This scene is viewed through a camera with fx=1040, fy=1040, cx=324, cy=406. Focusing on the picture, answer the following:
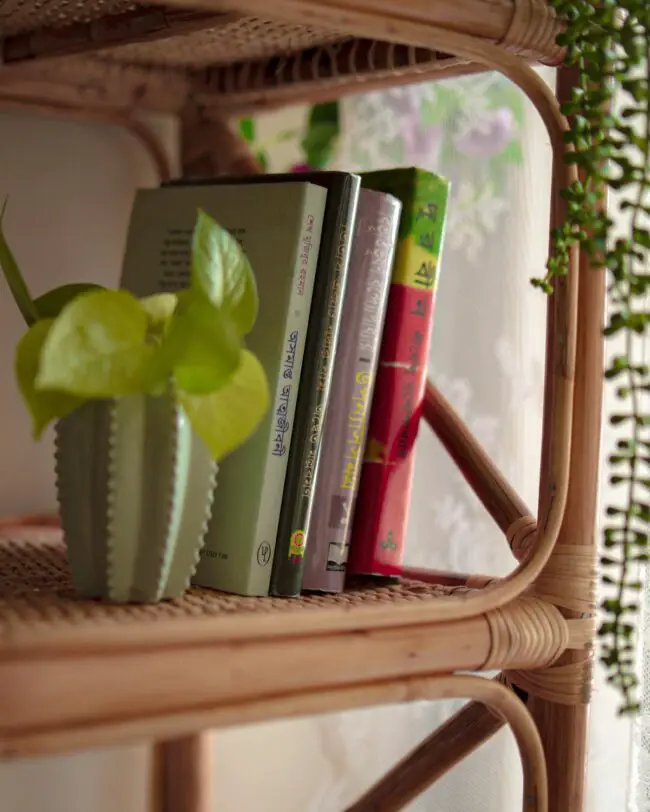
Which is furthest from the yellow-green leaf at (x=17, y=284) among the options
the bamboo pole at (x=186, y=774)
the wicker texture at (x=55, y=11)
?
the bamboo pole at (x=186, y=774)

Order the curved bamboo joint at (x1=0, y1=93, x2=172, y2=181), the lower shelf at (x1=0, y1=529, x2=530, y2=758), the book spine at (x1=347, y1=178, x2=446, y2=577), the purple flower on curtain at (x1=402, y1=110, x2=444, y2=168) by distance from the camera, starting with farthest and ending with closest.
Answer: the purple flower on curtain at (x1=402, y1=110, x2=444, y2=168)
the curved bamboo joint at (x1=0, y1=93, x2=172, y2=181)
the book spine at (x1=347, y1=178, x2=446, y2=577)
the lower shelf at (x1=0, y1=529, x2=530, y2=758)

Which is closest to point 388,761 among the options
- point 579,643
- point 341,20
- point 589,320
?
point 579,643

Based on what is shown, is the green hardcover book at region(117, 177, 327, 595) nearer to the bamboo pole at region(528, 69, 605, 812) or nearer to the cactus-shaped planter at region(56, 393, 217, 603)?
A: the cactus-shaped planter at region(56, 393, 217, 603)

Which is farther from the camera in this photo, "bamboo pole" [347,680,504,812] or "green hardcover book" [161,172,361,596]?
"bamboo pole" [347,680,504,812]

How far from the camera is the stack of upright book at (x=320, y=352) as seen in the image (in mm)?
586

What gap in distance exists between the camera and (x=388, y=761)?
1.00 metres

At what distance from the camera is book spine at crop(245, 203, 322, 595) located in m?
0.58

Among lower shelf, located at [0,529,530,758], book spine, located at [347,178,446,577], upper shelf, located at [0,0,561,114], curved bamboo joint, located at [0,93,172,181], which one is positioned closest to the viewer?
lower shelf, located at [0,529,530,758]

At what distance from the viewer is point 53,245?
0.89m

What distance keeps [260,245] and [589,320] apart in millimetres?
194

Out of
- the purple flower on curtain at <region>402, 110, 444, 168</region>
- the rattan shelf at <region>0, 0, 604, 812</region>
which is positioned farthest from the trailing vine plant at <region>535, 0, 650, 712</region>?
the purple flower on curtain at <region>402, 110, 444, 168</region>

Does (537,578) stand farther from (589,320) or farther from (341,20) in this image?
(341,20)

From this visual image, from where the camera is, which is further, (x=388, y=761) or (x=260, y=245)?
(x=388, y=761)

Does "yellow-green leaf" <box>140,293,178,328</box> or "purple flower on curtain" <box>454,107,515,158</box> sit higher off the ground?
"purple flower on curtain" <box>454,107,515,158</box>
